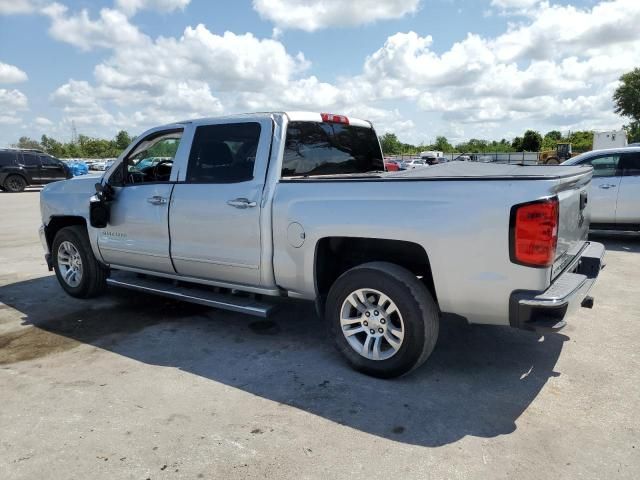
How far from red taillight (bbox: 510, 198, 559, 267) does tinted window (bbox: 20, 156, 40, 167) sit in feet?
75.5

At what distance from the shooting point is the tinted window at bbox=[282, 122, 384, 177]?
422 cm

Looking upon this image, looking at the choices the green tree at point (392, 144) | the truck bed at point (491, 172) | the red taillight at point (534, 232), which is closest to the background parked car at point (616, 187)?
the truck bed at point (491, 172)

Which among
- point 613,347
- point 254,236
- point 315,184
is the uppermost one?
point 315,184

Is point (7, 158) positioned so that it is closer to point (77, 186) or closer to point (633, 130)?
point (77, 186)

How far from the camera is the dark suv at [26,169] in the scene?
20.9 meters

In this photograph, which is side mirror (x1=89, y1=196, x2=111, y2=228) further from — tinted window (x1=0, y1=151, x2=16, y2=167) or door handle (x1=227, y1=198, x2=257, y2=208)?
tinted window (x1=0, y1=151, x2=16, y2=167)

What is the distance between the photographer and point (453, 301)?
10.7 feet

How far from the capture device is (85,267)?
5.54 m

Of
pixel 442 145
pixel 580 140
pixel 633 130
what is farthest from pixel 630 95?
pixel 442 145

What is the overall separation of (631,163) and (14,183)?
2238 centimetres

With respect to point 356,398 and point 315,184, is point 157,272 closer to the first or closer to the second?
point 315,184

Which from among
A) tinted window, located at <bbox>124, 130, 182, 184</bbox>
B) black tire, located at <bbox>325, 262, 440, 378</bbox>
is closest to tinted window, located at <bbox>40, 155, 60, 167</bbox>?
tinted window, located at <bbox>124, 130, 182, 184</bbox>

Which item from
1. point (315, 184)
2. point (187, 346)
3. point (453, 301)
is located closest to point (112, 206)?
point (187, 346)

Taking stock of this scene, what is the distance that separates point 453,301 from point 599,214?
252 inches
